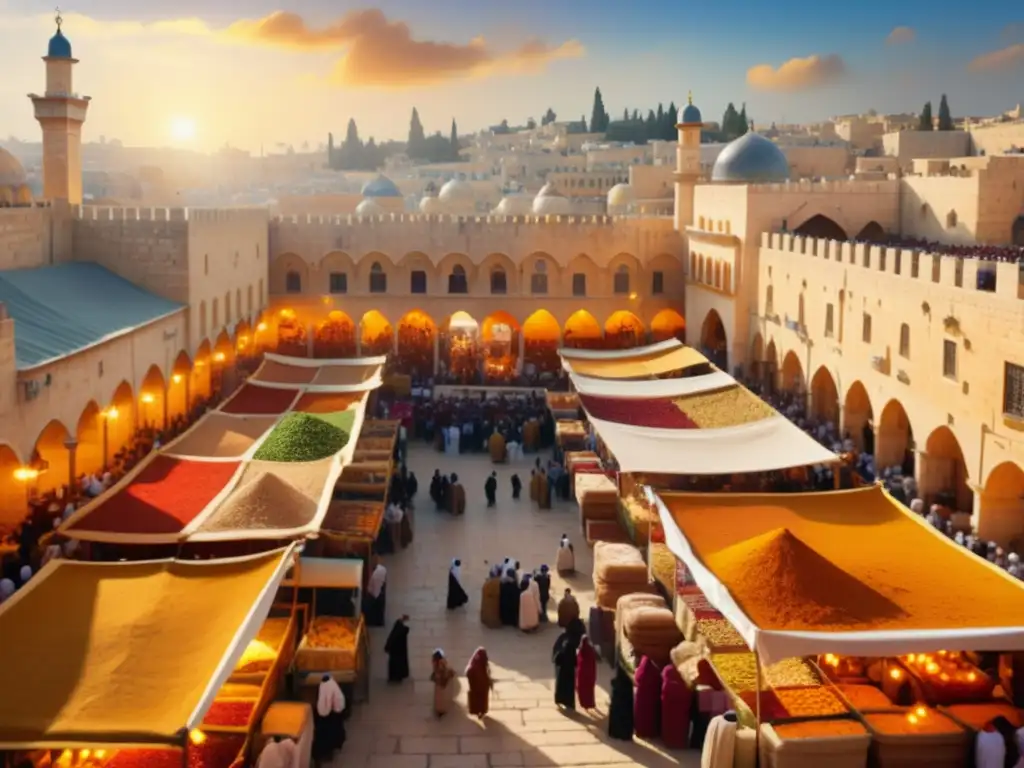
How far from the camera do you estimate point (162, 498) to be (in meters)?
12.2

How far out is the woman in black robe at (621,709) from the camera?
9445 mm

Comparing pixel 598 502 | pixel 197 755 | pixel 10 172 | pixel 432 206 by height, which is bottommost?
pixel 197 755

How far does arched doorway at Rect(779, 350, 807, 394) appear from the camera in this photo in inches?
854

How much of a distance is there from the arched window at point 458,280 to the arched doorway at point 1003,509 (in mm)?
18179

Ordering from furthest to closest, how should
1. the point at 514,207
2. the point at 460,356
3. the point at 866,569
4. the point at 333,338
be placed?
the point at 514,207 → the point at 333,338 → the point at 460,356 → the point at 866,569

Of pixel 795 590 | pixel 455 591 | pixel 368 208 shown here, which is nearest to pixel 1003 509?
pixel 795 590

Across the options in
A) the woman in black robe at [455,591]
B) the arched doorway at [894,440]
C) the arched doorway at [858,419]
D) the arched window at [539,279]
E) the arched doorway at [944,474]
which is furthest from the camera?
the arched window at [539,279]

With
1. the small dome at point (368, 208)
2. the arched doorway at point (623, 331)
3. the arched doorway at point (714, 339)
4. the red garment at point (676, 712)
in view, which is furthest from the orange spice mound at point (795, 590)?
the small dome at point (368, 208)

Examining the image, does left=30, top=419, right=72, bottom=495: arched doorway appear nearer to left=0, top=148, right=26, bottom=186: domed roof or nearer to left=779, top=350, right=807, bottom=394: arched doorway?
left=0, top=148, right=26, bottom=186: domed roof

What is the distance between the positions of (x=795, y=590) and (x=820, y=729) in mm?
1083

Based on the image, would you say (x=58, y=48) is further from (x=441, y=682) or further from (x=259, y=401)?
(x=441, y=682)

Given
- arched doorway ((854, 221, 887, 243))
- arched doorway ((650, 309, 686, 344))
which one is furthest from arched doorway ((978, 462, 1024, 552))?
arched doorway ((650, 309, 686, 344))

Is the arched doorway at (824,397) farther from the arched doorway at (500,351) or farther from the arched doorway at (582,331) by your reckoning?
the arched doorway at (582,331)

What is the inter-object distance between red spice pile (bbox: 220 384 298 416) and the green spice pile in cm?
226
